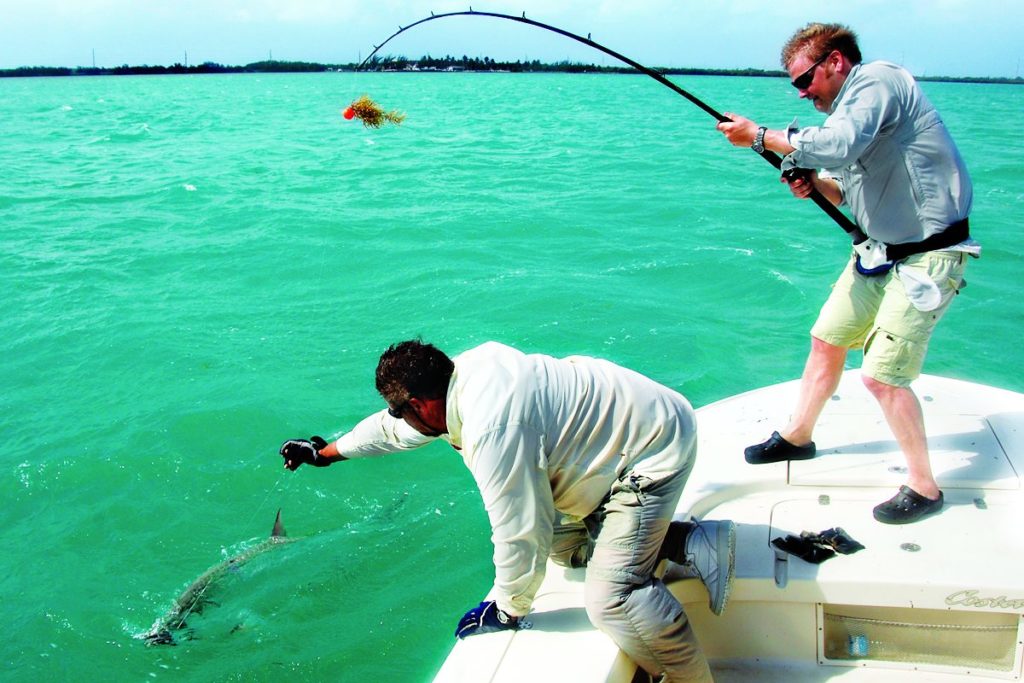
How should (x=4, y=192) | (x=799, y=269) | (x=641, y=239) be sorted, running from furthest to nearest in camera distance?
1. (x=4, y=192)
2. (x=641, y=239)
3. (x=799, y=269)

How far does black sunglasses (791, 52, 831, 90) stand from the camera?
347 centimetres

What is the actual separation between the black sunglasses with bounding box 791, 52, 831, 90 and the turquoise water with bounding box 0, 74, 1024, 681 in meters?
3.41

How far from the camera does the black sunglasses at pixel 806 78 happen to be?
3.47m

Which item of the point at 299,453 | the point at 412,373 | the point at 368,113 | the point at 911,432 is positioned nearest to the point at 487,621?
the point at 412,373

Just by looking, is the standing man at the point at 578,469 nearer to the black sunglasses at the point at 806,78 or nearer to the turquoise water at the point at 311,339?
the black sunglasses at the point at 806,78

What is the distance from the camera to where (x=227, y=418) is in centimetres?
778

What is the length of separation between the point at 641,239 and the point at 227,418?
834cm

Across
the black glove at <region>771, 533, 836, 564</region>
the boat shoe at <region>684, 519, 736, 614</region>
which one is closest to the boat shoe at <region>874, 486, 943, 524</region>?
the black glove at <region>771, 533, 836, 564</region>

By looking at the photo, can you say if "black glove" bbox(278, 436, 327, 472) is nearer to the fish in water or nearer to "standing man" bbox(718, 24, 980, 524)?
the fish in water

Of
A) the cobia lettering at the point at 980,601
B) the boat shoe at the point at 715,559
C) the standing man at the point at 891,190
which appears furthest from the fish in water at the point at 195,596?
the cobia lettering at the point at 980,601

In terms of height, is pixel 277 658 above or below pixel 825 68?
below

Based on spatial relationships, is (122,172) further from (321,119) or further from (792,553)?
(792,553)

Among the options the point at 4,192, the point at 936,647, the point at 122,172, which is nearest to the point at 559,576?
the point at 936,647

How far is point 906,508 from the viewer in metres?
3.54
